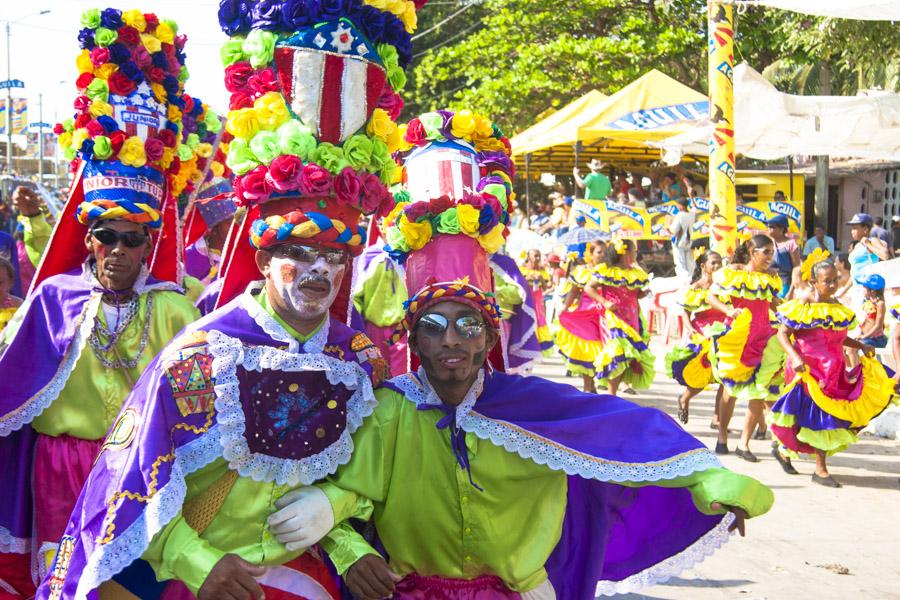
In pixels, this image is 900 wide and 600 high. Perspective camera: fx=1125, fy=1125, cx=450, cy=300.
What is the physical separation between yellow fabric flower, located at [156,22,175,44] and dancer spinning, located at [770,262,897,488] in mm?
5621

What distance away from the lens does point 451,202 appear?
5758 millimetres

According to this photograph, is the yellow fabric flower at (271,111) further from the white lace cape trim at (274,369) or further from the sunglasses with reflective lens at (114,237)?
the sunglasses with reflective lens at (114,237)

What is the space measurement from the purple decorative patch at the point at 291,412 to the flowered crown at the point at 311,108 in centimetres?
47

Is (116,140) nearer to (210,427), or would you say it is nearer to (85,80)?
(85,80)

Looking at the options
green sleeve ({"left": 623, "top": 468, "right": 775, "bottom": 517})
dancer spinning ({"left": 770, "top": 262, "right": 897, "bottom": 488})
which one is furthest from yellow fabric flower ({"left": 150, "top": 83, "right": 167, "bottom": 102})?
dancer spinning ({"left": 770, "top": 262, "right": 897, "bottom": 488})

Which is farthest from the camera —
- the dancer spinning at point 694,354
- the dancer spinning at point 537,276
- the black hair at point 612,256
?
the dancer spinning at point 537,276

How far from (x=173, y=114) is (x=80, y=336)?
1389mm

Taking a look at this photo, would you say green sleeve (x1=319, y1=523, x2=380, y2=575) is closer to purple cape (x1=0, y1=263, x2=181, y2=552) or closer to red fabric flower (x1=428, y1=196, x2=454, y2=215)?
purple cape (x1=0, y1=263, x2=181, y2=552)

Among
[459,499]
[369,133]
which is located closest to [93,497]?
[459,499]

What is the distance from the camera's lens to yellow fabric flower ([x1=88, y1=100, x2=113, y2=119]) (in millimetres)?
5535

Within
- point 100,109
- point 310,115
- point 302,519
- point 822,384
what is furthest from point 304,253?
point 822,384

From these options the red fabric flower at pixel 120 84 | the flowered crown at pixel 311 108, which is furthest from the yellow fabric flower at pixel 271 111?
the red fabric flower at pixel 120 84

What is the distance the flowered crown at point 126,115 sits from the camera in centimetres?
540

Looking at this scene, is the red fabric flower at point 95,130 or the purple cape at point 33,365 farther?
the red fabric flower at point 95,130
